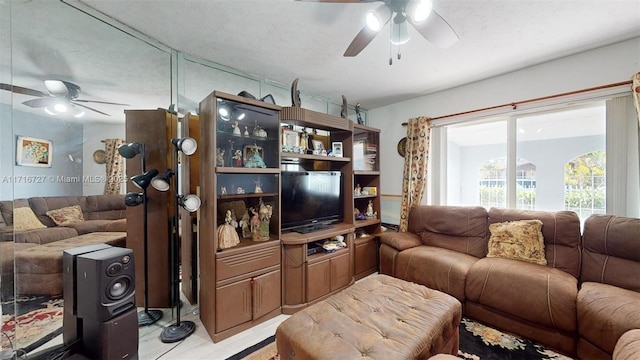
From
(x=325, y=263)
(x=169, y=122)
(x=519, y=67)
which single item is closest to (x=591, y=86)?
(x=519, y=67)

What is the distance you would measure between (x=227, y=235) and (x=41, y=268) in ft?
3.87

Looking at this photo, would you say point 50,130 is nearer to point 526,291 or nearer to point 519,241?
point 526,291

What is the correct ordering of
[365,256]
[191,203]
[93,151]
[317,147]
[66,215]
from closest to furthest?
[66,215] → [93,151] → [191,203] → [317,147] → [365,256]

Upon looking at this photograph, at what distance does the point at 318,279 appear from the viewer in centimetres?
244

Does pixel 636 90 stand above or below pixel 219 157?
above

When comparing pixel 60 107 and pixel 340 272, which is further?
pixel 340 272

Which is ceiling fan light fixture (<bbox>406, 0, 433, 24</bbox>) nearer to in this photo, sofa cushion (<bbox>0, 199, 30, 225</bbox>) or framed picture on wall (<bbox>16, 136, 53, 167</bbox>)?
framed picture on wall (<bbox>16, 136, 53, 167</bbox>)

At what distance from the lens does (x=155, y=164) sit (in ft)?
7.09

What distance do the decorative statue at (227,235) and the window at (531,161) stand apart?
2889mm

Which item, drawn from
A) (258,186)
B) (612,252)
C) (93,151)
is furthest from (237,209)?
(612,252)

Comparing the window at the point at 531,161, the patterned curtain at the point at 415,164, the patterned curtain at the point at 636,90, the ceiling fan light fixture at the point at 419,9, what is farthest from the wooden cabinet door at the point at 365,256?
the patterned curtain at the point at 636,90

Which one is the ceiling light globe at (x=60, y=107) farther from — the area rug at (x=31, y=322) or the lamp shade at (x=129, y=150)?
the area rug at (x=31, y=322)

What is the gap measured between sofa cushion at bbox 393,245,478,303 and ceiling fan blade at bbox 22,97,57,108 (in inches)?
130

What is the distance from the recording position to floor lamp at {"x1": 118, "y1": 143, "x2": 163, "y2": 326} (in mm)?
1877
